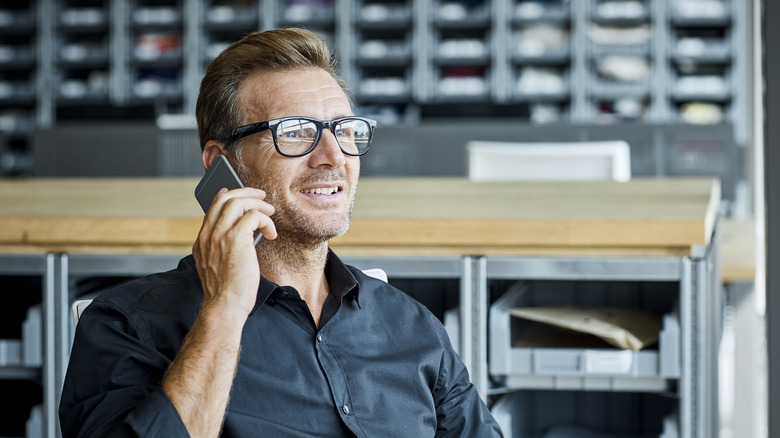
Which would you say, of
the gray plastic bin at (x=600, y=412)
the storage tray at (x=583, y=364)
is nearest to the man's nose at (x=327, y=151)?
the storage tray at (x=583, y=364)

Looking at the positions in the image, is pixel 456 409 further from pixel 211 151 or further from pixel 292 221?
pixel 211 151

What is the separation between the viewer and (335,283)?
4.17 ft

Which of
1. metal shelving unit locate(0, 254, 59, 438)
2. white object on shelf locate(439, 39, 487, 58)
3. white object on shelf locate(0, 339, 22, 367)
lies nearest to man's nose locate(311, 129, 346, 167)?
metal shelving unit locate(0, 254, 59, 438)

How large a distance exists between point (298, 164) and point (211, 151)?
153 mm

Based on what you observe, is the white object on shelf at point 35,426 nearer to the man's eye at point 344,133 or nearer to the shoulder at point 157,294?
the shoulder at point 157,294

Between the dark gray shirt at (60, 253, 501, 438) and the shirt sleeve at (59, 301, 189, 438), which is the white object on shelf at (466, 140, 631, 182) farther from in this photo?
the shirt sleeve at (59, 301, 189, 438)


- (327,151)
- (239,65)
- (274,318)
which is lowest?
(274,318)

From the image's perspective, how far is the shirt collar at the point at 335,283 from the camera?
3.83 feet

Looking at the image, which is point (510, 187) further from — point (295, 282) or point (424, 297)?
point (295, 282)

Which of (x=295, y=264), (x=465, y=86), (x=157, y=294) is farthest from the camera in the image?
(x=465, y=86)

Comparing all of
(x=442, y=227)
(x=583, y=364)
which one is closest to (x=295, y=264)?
(x=442, y=227)

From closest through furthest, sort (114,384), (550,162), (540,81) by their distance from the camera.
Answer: (114,384)
(550,162)
(540,81)

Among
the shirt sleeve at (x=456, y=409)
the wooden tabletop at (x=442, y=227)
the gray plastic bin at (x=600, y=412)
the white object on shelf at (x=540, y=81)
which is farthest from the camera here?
the white object on shelf at (x=540, y=81)

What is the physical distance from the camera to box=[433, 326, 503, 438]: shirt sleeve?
1276 mm
